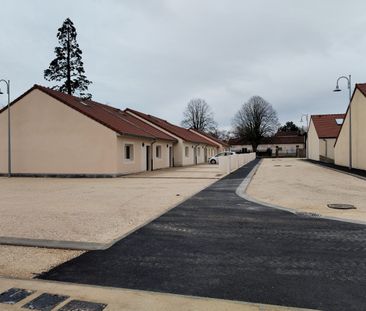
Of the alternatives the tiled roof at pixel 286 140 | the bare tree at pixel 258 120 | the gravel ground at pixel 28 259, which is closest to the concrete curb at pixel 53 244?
the gravel ground at pixel 28 259

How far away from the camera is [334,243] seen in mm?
5703

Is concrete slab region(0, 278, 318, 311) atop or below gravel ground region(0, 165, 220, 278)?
below

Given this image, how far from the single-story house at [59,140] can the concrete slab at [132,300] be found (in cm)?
1659

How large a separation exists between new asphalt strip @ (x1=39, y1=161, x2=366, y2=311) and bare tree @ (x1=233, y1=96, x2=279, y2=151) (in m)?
65.5

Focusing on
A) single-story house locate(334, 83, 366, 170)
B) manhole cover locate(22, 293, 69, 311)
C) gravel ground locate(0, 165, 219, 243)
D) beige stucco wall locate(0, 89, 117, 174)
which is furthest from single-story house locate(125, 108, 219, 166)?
manhole cover locate(22, 293, 69, 311)

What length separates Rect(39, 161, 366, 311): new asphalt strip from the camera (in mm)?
3795

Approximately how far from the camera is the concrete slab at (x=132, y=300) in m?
3.39

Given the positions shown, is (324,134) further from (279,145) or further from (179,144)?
(279,145)

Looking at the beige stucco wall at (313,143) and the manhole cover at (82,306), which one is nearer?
the manhole cover at (82,306)

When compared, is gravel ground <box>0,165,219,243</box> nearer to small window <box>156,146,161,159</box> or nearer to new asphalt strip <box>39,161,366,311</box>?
new asphalt strip <box>39,161,366,311</box>

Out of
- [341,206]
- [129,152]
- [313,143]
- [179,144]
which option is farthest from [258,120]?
[341,206]

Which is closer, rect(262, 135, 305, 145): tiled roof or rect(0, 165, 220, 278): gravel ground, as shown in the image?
rect(0, 165, 220, 278): gravel ground

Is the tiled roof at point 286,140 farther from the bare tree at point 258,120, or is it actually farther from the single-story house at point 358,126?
the single-story house at point 358,126

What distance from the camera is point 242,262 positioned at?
15.7 feet
